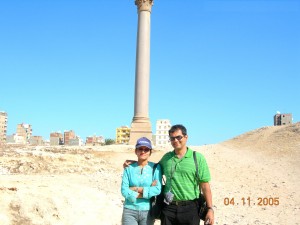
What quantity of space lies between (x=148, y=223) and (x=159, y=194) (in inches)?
13.0

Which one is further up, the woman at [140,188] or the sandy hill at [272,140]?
the sandy hill at [272,140]

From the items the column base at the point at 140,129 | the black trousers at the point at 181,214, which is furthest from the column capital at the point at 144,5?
the black trousers at the point at 181,214

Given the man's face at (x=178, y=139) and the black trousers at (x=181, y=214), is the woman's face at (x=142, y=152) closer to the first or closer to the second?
the man's face at (x=178, y=139)

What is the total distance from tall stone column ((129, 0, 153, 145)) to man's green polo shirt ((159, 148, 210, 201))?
2108 centimetres

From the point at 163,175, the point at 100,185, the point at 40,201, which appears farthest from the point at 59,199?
the point at 163,175

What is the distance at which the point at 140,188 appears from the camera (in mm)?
3955

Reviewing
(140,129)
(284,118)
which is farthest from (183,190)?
(284,118)

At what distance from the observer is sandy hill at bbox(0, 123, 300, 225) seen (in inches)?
328

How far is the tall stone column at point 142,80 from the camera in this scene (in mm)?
25219

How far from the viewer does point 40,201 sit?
27.5 ft
